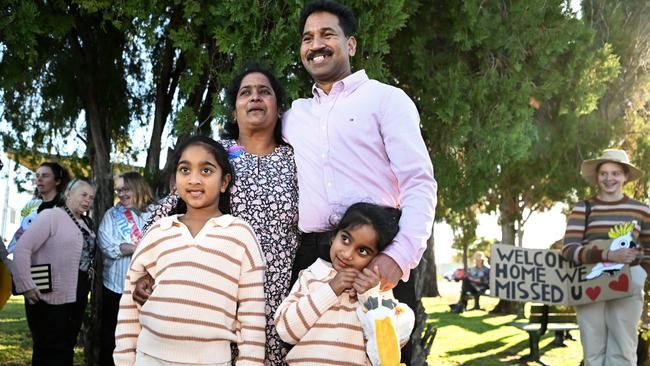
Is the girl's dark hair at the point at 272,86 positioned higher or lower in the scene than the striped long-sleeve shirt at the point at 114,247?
higher

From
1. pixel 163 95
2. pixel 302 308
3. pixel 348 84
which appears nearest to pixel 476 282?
pixel 163 95

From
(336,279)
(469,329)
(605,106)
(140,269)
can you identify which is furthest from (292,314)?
(469,329)

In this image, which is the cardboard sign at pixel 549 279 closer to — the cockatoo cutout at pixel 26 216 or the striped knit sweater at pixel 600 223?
the striped knit sweater at pixel 600 223

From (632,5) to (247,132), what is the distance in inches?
308

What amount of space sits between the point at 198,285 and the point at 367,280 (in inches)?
25.8

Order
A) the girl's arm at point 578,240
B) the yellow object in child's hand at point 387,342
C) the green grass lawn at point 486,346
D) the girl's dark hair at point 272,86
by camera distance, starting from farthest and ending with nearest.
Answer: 1. the green grass lawn at point 486,346
2. the girl's arm at point 578,240
3. the girl's dark hair at point 272,86
4. the yellow object in child's hand at point 387,342

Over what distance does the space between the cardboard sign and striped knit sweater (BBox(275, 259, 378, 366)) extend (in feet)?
12.3

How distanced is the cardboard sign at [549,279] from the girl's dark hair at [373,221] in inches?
147

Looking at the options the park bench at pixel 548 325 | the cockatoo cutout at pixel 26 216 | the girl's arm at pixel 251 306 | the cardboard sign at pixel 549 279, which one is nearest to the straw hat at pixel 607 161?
the cardboard sign at pixel 549 279

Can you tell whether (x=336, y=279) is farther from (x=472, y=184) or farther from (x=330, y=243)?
(x=472, y=184)

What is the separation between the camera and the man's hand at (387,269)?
2.65 meters

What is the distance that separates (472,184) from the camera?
7.55 m

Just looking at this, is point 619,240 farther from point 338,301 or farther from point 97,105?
point 97,105


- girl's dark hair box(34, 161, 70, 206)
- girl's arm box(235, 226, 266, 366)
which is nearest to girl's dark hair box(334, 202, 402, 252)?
girl's arm box(235, 226, 266, 366)
